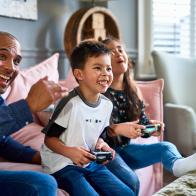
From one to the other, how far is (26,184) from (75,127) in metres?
0.36

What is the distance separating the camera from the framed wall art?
2328 millimetres

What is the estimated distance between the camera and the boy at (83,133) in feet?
4.55

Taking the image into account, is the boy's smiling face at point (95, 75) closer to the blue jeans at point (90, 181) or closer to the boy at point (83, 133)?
the boy at point (83, 133)

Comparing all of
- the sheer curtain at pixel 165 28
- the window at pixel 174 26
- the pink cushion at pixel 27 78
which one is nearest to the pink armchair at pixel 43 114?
the pink cushion at pixel 27 78

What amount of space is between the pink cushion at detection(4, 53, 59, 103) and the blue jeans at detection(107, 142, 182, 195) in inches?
20.1

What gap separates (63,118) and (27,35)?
1.32 metres

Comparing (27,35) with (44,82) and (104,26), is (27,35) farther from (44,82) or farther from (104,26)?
(44,82)

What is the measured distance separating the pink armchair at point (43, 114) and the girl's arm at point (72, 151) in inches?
4.7

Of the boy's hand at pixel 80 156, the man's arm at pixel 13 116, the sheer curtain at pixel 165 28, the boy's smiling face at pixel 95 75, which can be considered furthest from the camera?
the sheer curtain at pixel 165 28

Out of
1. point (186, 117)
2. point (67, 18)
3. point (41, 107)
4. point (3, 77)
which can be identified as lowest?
point (186, 117)

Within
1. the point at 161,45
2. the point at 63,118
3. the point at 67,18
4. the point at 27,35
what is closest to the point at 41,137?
the point at 63,118

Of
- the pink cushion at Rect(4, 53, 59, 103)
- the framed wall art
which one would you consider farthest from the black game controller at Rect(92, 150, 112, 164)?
the framed wall art

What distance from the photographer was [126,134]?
157 centimetres

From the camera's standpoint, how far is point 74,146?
141 cm
